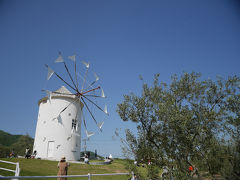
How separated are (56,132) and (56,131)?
0.49 ft

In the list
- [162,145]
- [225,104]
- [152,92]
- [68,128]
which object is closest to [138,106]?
[152,92]

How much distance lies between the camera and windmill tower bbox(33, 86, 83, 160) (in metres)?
28.9

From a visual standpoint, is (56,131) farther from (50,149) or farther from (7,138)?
(7,138)

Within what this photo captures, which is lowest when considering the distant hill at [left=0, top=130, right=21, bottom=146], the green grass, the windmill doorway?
the green grass

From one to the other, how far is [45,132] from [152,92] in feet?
74.5

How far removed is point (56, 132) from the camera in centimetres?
2950

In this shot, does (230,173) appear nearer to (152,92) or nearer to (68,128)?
(152,92)

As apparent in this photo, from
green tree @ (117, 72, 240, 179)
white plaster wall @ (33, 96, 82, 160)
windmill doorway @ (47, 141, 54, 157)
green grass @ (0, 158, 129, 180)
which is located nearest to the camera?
green tree @ (117, 72, 240, 179)

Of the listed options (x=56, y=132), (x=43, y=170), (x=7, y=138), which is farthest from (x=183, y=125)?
(x=7, y=138)

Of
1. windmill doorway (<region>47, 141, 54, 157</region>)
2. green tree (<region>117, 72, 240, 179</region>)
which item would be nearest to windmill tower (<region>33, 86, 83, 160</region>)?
windmill doorway (<region>47, 141, 54, 157</region>)

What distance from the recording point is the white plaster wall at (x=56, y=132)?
28884mm

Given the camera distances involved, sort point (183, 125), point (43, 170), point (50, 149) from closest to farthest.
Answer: point (183, 125)
point (43, 170)
point (50, 149)

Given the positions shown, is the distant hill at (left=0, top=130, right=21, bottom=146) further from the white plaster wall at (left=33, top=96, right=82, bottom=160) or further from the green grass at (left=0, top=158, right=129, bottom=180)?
the green grass at (left=0, top=158, right=129, bottom=180)

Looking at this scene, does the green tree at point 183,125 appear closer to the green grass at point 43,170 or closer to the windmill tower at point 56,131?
the green grass at point 43,170
